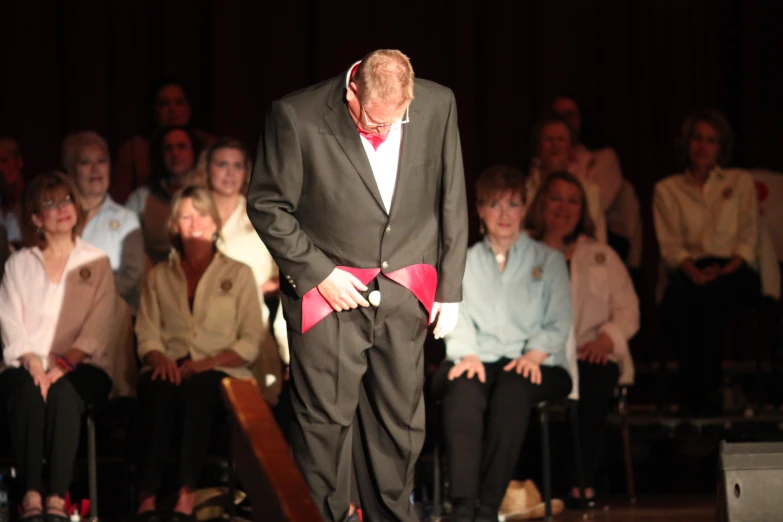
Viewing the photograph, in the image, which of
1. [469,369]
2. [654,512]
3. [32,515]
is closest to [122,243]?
[32,515]

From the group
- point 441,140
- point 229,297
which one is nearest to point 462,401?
point 229,297

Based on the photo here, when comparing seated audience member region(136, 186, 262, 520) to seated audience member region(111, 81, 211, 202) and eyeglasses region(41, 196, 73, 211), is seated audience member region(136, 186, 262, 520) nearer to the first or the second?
eyeglasses region(41, 196, 73, 211)

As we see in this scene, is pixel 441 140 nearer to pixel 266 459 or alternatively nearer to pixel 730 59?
pixel 266 459

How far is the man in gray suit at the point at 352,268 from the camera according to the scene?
329 centimetres

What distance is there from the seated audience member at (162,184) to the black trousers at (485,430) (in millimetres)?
1771

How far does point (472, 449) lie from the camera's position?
15.1ft

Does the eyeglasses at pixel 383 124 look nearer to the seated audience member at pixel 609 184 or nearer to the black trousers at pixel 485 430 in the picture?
the black trousers at pixel 485 430

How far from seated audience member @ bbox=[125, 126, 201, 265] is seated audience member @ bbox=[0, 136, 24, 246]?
0.52m

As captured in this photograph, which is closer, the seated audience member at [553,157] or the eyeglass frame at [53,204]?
the eyeglass frame at [53,204]

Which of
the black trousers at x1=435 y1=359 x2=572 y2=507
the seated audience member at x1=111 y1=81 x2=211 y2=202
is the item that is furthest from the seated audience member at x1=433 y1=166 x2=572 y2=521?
the seated audience member at x1=111 y1=81 x2=211 y2=202

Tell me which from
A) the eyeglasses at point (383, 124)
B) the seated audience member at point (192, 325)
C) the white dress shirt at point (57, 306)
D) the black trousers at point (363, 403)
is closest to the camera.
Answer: the eyeglasses at point (383, 124)

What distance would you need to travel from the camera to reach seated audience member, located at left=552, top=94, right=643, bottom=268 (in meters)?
6.27

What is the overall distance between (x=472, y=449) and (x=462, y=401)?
0.59 ft

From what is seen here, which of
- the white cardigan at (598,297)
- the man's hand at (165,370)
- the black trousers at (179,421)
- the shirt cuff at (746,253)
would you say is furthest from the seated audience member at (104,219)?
the shirt cuff at (746,253)
